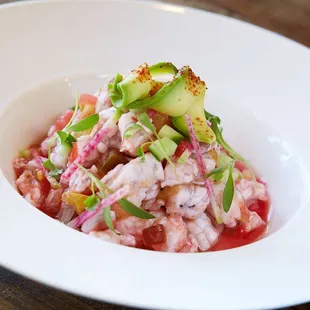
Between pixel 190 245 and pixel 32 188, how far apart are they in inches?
28.6

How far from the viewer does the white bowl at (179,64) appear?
178 centimetres

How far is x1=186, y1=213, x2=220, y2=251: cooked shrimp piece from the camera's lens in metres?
2.25

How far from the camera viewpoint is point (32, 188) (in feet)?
7.64

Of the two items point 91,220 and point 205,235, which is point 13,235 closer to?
point 91,220

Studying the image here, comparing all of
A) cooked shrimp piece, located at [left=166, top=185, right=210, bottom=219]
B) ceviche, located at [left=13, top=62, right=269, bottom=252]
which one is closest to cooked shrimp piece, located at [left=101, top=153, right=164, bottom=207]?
ceviche, located at [left=13, top=62, right=269, bottom=252]

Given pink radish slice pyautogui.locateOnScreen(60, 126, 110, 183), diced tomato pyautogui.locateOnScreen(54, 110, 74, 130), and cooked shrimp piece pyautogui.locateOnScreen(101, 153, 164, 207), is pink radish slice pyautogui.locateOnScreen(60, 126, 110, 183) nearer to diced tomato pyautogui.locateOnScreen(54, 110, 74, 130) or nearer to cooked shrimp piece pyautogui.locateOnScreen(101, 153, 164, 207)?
cooked shrimp piece pyautogui.locateOnScreen(101, 153, 164, 207)

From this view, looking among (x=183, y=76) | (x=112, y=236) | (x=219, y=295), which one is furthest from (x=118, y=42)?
(x=219, y=295)

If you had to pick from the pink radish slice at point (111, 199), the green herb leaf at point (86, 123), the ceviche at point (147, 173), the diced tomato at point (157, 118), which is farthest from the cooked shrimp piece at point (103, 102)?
the pink radish slice at point (111, 199)

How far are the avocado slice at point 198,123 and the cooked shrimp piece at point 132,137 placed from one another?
0.14m

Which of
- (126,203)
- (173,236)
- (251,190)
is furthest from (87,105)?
(251,190)

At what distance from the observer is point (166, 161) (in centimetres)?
221

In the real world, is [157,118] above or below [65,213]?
above

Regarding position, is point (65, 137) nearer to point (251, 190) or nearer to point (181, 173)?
point (181, 173)

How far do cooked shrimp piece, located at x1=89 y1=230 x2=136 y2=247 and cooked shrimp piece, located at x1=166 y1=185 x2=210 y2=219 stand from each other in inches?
8.6
